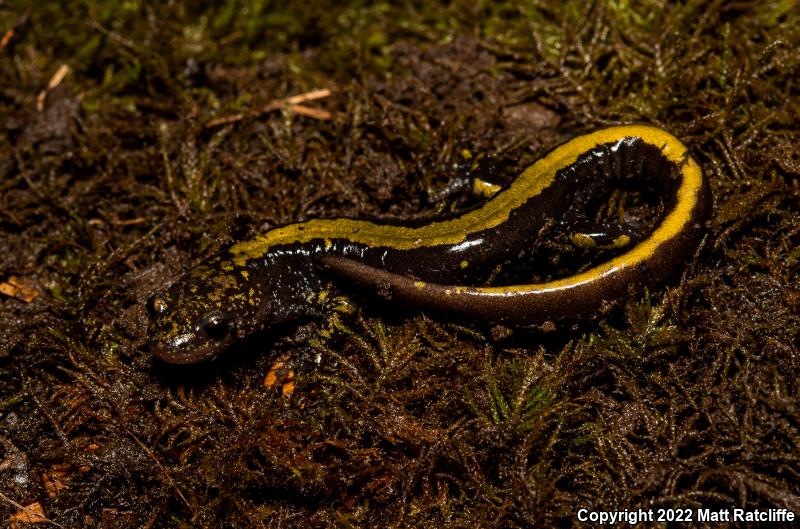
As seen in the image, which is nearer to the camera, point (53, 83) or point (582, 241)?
point (582, 241)

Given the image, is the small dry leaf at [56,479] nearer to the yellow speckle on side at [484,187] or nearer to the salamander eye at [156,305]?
the salamander eye at [156,305]

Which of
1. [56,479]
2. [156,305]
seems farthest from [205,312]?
[56,479]

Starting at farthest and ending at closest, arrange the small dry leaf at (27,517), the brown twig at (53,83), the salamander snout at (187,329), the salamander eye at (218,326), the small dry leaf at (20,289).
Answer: the brown twig at (53,83)
the small dry leaf at (20,289)
the salamander eye at (218,326)
the salamander snout at (187,329)
the small dry leaf at (27,517)

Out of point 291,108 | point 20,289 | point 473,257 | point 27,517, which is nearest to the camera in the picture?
point 27,517

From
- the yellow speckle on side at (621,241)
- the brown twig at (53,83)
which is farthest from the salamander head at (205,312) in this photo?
the brown twig at (53,83)

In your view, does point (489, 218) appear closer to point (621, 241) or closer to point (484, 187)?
point (484, 187)

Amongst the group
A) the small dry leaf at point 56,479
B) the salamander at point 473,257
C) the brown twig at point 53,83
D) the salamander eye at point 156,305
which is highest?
the brown twig at point 53,83

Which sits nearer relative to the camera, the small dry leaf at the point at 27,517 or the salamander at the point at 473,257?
the small dry leaf at the point at 27,517

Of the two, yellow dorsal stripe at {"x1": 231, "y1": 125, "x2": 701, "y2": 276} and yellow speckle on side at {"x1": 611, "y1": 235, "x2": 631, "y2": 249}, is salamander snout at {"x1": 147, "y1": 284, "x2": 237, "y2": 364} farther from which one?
yellow speckle on side at {"x1": 611, "y1": 235, "x2": 631, "y2": 249}
